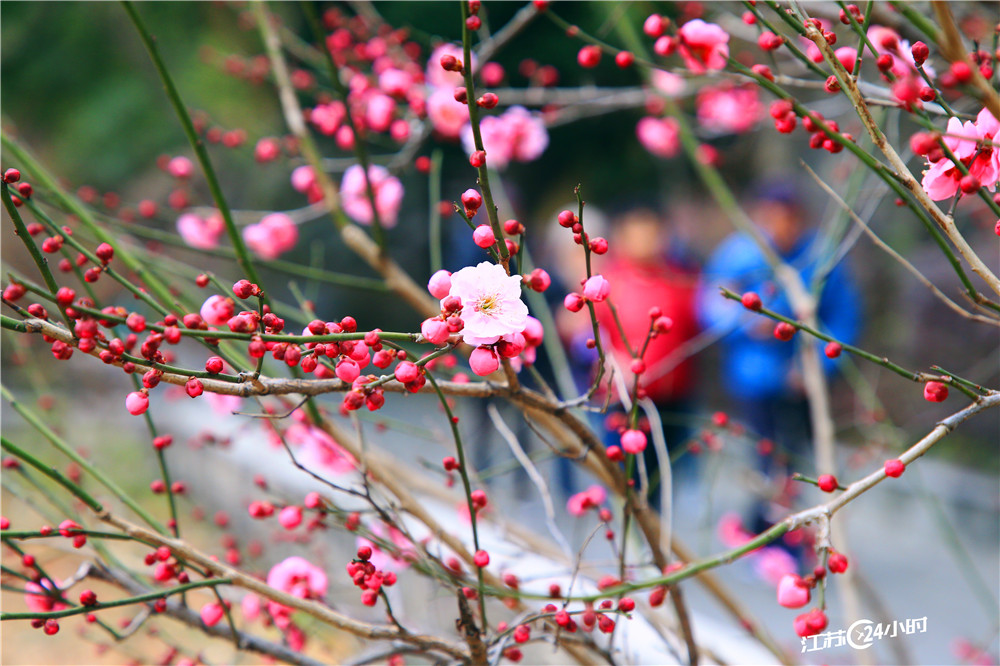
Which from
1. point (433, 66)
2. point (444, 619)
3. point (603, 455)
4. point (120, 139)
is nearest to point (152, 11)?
point (120, 139)

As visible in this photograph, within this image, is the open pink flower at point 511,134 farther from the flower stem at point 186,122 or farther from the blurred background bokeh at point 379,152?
the blurred background bokeh at point 379,152

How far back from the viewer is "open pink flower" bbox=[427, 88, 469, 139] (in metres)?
1.82

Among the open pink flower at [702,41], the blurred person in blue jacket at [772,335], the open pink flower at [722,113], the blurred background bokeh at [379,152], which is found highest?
the blurred background bokeh at [379,152]

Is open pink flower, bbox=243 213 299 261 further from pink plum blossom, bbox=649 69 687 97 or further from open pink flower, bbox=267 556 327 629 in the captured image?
pink plum blossom, bbox=649 69 687 97

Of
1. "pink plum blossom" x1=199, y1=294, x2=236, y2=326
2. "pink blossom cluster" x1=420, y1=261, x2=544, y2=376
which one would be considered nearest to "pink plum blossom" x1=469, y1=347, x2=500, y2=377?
"pink blossom cluster" x1=420, y1=261, x2=544, y2=376

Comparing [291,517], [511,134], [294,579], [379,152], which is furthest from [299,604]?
[379,152]

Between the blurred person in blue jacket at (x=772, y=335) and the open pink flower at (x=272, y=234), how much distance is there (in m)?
1.73

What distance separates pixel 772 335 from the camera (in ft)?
9.92

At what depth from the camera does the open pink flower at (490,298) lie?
0.67 metres

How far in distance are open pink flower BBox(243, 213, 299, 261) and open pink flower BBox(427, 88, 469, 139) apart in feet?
1.52

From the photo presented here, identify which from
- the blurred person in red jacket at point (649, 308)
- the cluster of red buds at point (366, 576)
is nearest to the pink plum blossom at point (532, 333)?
the cluster of red buds at point (366, 576)

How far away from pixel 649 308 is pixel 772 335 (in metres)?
0.55

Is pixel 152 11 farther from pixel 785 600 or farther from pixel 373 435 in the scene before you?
pixel 785 600

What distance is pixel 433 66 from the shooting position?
6.81 ft
